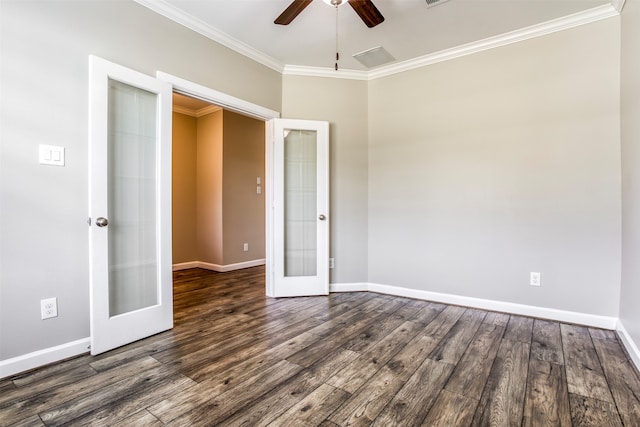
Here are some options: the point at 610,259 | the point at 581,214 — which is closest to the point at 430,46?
the point at 581,214

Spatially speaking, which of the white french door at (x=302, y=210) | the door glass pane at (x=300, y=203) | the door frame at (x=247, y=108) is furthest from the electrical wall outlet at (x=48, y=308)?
the door glass pane at (x=300, y=203)

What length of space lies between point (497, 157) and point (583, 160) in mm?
661

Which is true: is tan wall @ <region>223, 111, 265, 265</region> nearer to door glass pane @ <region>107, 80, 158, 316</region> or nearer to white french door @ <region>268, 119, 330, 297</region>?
white french door @ <region>268, 119, 330, 297</region>

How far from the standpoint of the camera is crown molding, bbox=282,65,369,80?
367cm

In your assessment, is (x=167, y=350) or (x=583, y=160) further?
(x=583, y=160)

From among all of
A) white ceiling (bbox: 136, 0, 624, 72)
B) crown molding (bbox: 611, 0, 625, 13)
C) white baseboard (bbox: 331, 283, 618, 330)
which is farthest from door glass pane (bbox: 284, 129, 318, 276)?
crown molding (bbox: 611, 0, 625, 13)

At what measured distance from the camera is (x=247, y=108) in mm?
3256

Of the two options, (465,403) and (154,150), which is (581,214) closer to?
(465,403)

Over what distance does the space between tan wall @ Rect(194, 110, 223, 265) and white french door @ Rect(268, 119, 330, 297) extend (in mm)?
1774

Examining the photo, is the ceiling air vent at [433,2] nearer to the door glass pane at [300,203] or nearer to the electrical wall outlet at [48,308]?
the door glass pane at [300,203]

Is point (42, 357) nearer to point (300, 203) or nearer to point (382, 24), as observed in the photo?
point (300, 203)

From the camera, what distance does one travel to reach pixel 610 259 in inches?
102

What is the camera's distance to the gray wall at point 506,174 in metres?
2.63

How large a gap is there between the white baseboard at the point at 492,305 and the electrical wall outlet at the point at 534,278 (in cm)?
22
